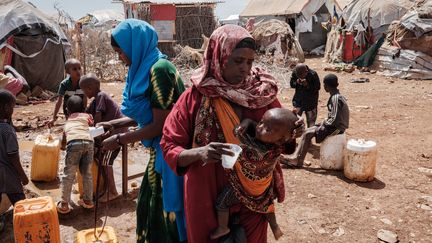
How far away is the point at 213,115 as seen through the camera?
5.74 ft

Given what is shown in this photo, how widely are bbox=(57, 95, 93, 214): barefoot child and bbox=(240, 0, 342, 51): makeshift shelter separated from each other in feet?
59.4

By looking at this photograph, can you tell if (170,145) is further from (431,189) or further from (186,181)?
(431,189)

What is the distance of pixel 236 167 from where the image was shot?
173 centimetres

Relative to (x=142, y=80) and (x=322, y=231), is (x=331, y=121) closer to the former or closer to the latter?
(x=322, y=231)

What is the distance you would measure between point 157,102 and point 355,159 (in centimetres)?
348

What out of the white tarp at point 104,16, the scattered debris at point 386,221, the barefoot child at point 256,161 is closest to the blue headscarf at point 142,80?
the barefoot child at point 256,161

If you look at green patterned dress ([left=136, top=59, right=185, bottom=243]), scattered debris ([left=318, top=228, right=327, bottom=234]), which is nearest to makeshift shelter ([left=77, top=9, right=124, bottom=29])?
scattered debris ([left=318, top=228, right=327, bottom=234])

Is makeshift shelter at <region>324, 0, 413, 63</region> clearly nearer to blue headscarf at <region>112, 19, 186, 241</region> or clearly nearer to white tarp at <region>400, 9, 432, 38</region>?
white tarp at <region>400, 9, 432, 38</region>

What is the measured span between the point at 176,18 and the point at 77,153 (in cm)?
1436

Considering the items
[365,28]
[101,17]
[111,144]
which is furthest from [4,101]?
[101,17]

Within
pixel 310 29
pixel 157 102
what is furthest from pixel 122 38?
pixel 310 29

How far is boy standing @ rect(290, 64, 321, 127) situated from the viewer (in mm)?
6127

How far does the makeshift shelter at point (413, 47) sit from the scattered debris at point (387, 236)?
10.4 meters

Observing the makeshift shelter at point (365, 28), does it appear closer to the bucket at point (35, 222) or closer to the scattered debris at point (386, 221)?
the scattered debris at point (386, 221)
